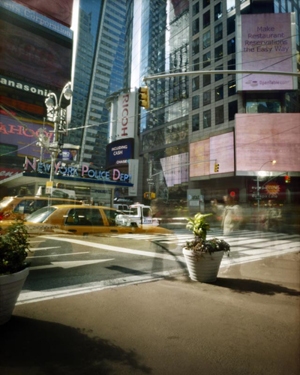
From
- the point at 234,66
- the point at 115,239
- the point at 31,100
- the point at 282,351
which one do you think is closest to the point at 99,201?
the point at 115,239

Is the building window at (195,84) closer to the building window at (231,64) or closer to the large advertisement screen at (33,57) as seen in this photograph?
the building window at (231,64)

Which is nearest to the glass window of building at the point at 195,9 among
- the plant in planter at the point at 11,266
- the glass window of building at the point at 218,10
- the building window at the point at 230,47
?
the glass window of building at the point at 218,10

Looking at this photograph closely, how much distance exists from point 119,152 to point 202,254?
221 centimetres

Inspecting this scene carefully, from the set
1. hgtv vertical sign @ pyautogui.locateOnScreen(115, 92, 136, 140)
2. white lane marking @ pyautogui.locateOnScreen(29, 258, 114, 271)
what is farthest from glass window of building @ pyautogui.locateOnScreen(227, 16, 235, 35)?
white lane marking @ pyautogui.locateOnScreen(29, 258, 114, 271)

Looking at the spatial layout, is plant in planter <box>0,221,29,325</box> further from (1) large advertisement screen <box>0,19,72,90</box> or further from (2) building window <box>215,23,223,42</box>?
(2) building window <box>215,23,223,42</box>

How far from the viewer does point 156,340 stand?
2084 millimetres

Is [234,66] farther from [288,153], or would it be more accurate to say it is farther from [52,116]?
[52,116]

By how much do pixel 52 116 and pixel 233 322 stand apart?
4435 millimetres

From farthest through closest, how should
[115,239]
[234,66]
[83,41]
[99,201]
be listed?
[234,66] < [115,239] < [99,201] < [83,41]

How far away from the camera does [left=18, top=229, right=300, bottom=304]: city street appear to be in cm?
314

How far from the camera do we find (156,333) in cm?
220

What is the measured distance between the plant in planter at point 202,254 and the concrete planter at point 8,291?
263cm

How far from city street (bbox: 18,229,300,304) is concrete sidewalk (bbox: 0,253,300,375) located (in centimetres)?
37

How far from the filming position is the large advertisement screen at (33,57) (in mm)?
2694
